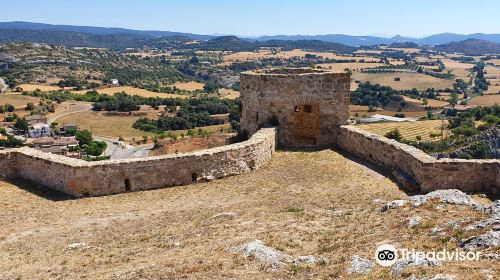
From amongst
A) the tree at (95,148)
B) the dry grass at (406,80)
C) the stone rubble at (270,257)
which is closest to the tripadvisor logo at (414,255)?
the stone rubble at (270,257)

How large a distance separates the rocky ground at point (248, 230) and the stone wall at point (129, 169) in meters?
0.31

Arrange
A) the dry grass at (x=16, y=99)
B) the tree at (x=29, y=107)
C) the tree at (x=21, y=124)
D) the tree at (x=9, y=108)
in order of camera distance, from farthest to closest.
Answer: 1. the dry grass at (x=16, y=99)
2. the tree at (x=29, y=107)
3. the tree at (x=9, y=108)
4. the tree at (x=21, y=124)

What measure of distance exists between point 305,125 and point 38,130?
295 ft

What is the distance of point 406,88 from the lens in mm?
165250

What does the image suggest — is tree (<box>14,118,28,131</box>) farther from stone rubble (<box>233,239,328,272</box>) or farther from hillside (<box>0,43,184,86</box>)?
stone rubble (<box>233,239,328,272</box>)

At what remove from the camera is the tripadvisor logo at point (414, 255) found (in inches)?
227

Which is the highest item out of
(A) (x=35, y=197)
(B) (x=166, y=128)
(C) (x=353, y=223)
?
(C) (x=353, y=223)

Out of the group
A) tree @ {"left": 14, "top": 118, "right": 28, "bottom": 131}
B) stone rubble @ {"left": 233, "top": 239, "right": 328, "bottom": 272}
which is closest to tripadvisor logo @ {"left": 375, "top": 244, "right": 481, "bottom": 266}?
stone rubble @ {"left": 233, "top": 239, "right": 328, "bottom": 272}

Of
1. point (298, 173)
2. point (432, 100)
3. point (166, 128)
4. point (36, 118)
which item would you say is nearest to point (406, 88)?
point (432, 100)

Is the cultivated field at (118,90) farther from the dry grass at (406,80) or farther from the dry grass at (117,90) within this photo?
the dry grass at (406,80)

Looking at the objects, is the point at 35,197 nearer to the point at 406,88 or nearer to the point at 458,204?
the point at 458,204

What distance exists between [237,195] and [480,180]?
18.8ft

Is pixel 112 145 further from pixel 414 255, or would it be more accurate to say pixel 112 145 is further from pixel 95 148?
pixel 414 255

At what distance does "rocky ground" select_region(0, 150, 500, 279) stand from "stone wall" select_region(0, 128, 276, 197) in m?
0.31
